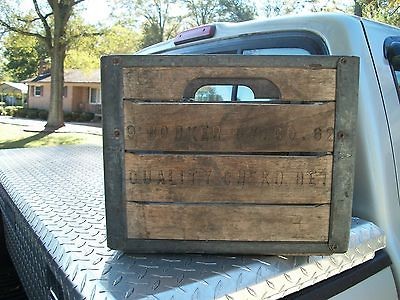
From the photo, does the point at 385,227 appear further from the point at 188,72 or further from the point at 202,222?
the point at 188,72

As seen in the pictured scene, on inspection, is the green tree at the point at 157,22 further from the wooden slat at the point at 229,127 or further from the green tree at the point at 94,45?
the wooden slat at the point at 229,127

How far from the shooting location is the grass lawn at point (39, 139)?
16.1 m

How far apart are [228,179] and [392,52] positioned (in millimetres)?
1077

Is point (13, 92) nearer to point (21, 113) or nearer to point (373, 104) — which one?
point (21, 113)

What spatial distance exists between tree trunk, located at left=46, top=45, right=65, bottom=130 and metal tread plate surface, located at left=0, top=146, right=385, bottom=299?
19.5 metres

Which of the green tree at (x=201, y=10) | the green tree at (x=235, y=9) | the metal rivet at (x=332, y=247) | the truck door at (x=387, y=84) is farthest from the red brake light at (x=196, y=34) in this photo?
the green tree at (x=235, y=9)

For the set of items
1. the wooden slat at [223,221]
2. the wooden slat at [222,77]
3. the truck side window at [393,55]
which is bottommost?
the wooden slat at [223,221]

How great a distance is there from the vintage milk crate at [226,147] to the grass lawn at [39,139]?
14521mm

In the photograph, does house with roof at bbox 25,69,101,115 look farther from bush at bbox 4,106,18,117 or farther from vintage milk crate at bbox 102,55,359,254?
vintage milk crate at bbox 102,55,359,254

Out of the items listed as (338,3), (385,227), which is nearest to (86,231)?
(385,227)

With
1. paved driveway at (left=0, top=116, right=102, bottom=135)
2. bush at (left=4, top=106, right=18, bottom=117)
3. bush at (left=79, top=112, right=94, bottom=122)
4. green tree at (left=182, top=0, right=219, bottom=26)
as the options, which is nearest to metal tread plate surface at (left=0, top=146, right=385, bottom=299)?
paved driveway at (left=0, top=116, right=102, bottom=135)

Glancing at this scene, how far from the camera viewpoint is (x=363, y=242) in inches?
58.9

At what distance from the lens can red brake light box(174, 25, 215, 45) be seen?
7.39 feet

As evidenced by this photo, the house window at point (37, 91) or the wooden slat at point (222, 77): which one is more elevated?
the house window at point (37, 91)
